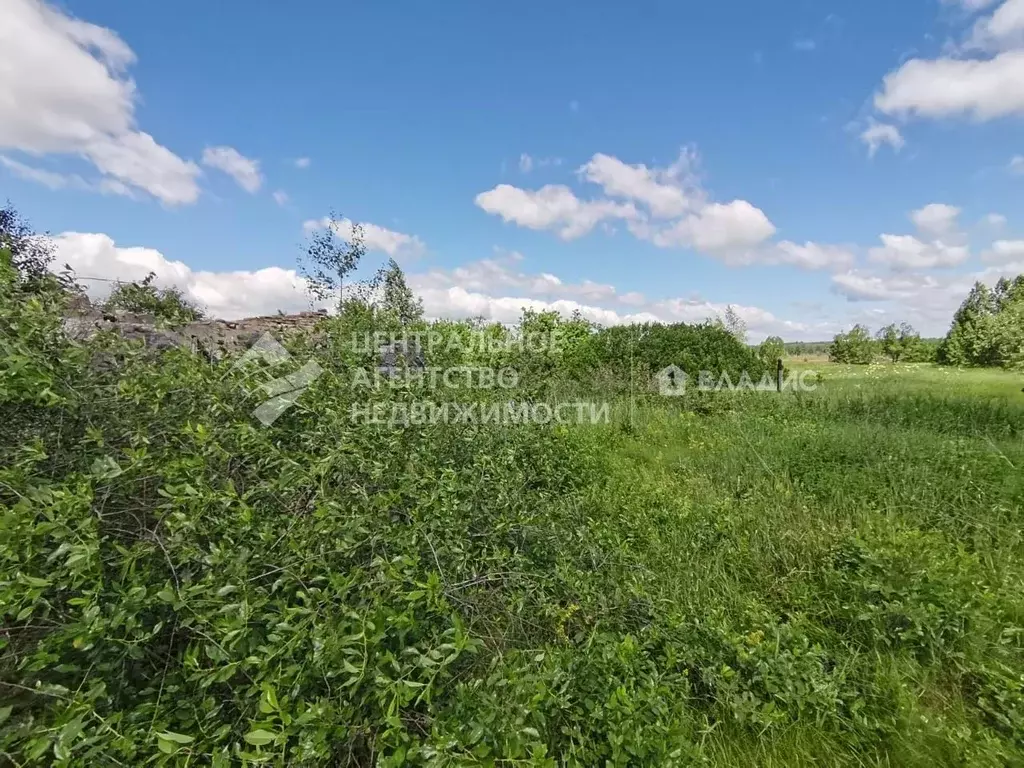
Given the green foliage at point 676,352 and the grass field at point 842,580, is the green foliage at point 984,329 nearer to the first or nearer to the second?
the green foliage at point 676,352

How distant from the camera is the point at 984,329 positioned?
17.2 m

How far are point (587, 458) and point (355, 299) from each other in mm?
3654

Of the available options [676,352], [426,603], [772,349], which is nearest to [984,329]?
[772,349]

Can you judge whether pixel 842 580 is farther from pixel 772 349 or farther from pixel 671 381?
pixel 772 349

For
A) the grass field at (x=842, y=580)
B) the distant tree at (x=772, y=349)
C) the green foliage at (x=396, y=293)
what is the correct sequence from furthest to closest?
the distant tree at (x=772, y=349) → the green foliage at (x=396, y=293) → the grass field at (x=842, y=580)

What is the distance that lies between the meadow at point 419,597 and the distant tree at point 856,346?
19756 mm

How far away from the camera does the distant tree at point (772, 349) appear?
1013cm

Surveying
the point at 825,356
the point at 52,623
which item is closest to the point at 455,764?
the point at 52,623

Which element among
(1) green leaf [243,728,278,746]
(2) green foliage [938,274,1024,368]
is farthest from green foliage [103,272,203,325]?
(2) green foliage [938,274,1024,368]

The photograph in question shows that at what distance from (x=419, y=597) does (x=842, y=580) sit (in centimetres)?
250

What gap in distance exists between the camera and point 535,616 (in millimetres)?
1962

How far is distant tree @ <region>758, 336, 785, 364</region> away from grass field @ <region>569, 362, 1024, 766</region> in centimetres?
539

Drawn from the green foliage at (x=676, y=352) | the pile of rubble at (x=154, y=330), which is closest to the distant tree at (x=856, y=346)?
the green foliage at (x=676, y=352)

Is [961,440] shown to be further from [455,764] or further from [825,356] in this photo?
[825,356]
